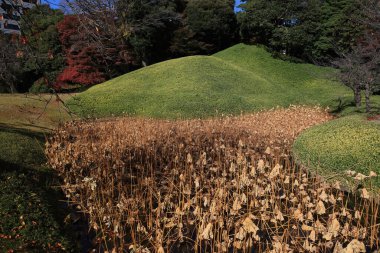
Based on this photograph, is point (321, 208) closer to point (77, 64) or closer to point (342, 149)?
point (342, 149)

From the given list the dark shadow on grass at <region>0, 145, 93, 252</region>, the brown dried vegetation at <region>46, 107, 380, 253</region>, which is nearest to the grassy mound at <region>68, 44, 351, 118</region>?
the brown dried vegetation at <region>46, 107, 380, 253</region>

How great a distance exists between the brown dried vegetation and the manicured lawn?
34 cm

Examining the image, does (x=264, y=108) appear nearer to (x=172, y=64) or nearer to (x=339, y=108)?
(x=339, y=108)

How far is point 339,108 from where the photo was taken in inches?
661

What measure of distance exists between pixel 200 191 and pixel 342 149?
458 cm

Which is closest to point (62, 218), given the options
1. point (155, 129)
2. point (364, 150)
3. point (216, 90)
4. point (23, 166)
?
point (23, 166)

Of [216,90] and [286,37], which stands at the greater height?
[286,37]

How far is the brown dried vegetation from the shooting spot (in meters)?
3.94

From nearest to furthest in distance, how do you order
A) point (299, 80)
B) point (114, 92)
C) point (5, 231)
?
point (5, 231)
point (114, 92)
point (299, 80)

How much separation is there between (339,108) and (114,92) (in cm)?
1163

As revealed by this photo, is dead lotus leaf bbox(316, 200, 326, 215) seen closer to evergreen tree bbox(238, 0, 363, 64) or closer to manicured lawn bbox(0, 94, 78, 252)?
manicured lawn bbox(0, 94, 78, 252)

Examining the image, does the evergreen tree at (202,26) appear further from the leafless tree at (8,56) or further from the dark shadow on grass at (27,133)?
the dark shadow on grass at (27,133)

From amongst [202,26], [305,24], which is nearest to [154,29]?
[202,26]

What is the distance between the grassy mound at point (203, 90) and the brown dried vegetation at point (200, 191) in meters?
4.34
